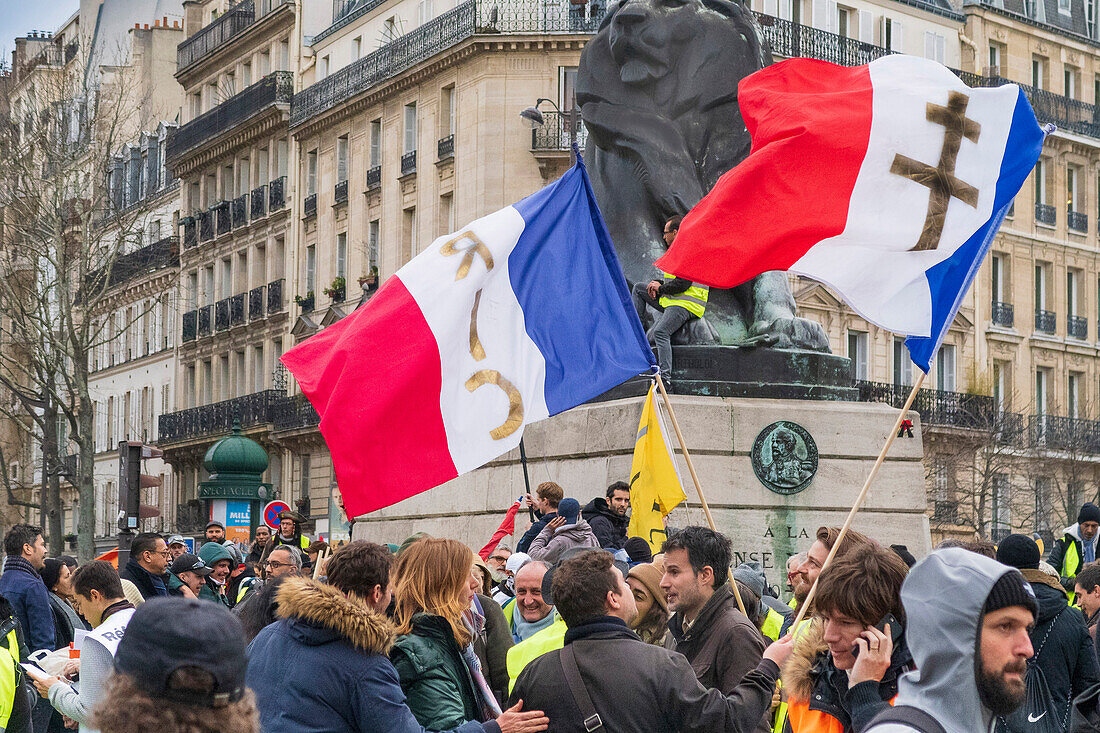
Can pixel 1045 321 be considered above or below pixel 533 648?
above

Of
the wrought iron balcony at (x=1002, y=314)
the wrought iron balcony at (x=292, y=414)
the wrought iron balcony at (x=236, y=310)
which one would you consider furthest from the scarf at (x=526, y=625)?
the wrought iron balcony at (x=236, y=310)

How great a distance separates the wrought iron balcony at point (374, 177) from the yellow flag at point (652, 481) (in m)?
39.5

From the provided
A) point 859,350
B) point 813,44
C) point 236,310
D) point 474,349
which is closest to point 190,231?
point 236,310

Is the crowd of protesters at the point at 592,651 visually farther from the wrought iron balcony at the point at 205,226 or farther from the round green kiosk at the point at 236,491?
the wrought iron balcony at the point at 205,226

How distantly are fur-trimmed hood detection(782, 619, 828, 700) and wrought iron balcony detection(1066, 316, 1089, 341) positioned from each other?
163 ft

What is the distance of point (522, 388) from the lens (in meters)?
9.24

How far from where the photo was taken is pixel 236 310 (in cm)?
5828

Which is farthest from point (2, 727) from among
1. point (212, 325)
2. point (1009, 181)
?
point (212, 325)

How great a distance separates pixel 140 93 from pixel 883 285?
205 feet

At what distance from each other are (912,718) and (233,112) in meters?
56.6

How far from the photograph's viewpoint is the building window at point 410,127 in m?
48.7

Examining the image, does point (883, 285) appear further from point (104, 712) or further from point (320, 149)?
point (320, 149)

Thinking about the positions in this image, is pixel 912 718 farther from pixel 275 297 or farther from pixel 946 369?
pixel 275 297

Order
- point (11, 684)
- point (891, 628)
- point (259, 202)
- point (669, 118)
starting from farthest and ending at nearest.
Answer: point (259, 202), point (669, 118), point (11, 684), point (891, 628)
